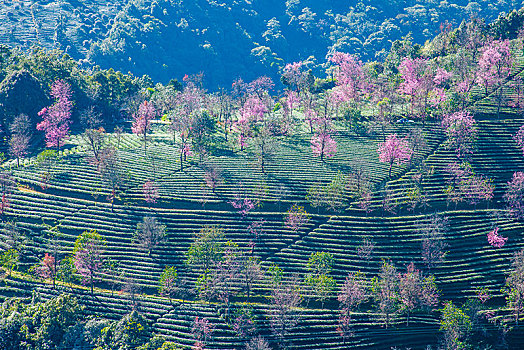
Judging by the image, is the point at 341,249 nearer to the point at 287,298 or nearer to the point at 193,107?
the point at 287,298

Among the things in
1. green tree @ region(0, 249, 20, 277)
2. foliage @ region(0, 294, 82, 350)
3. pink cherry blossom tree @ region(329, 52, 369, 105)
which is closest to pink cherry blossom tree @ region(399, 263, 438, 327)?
foliage @ region(0, 294, 82, 350)

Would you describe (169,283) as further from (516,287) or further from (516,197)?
(516,197)

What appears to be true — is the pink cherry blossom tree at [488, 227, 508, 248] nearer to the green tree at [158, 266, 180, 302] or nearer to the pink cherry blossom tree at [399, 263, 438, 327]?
the pink cherry blossom tree at [399, 263, 438, 327]

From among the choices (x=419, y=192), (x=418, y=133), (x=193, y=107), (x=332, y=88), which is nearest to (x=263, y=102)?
(x=193, y=107)

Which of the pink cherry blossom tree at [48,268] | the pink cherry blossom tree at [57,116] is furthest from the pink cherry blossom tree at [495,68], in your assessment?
the pink cherry blossom tree at [48,268]

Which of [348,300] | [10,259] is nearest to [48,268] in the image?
[10,259]

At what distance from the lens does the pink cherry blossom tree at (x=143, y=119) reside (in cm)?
11463

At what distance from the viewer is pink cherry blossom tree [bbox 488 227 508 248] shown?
85.1 m

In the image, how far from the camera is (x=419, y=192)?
94.1 meters

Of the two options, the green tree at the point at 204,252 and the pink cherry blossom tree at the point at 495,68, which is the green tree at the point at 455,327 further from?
the pink cherry blossom tree at the point at 495,68

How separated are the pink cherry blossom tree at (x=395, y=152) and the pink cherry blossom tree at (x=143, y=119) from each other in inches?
1856

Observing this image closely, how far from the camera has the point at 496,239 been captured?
3359 inches

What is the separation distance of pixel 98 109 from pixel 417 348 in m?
87.1

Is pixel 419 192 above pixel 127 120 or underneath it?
underneath
